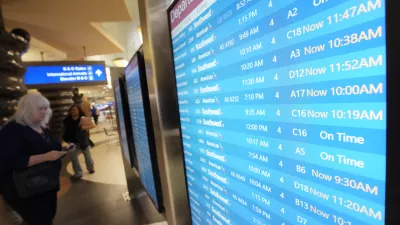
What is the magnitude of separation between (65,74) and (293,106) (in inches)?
254

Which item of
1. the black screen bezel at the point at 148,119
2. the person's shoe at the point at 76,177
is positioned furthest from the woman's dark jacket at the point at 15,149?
the person's shoe at the point at 76,177

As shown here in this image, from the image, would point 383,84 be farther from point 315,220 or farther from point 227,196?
point 227,196

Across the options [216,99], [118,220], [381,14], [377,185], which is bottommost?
[118,220]

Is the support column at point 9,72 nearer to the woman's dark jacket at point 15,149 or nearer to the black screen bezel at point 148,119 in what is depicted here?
the woman's dark jacket at point 15,149

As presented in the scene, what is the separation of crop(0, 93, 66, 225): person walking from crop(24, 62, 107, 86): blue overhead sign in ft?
13.8

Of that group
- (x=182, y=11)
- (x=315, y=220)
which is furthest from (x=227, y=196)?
(x=182, y=11)

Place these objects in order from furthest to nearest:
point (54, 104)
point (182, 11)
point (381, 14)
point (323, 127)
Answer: point (54, 104)
point (182, 11)
point (323, 127)
point (381, 14)

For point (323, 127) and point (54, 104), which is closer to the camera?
point (323, 127)

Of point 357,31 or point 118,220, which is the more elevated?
point 357,31

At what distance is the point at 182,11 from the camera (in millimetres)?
958

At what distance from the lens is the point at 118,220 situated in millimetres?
3090

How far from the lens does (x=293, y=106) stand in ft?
1.63

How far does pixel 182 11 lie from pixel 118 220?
301 centimetres

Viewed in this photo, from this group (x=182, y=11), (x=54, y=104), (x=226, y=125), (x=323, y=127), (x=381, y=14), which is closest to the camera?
(x=381, y=14)
